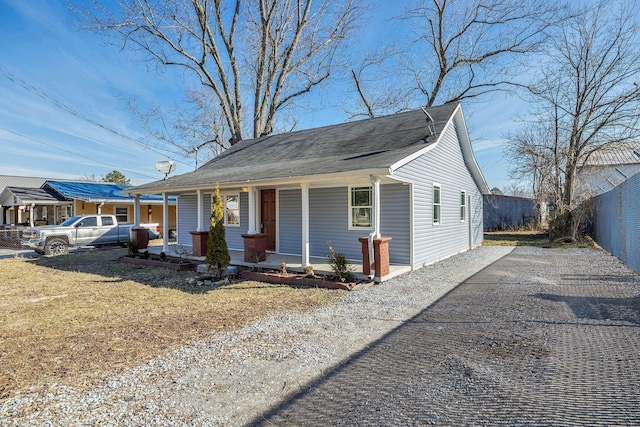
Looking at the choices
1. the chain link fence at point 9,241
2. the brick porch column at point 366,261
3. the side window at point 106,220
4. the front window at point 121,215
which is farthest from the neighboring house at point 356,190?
the front window at point 121,215

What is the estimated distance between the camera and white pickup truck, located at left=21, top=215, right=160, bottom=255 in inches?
537

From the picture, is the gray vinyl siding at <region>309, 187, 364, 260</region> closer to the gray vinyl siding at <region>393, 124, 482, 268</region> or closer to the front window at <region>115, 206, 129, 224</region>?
the gray vinyl siding at <region>393, 124, 482, 268</region>

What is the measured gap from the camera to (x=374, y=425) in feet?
7.94

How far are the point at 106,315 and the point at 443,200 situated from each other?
9.84m

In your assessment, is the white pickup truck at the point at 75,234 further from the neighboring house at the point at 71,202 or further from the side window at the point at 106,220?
the neighboring house at the point at 71,202

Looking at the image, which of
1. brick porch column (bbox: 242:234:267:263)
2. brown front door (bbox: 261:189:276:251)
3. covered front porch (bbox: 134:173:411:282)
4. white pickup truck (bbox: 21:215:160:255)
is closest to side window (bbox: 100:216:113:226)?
white pickup truck (bbox: 21:215:160:255)

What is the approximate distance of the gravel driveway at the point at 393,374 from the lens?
8.41 ft

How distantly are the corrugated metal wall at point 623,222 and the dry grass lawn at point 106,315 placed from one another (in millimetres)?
6866

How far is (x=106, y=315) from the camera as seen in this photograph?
5.46 meters

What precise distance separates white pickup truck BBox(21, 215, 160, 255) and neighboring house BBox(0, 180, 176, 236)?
5.22m

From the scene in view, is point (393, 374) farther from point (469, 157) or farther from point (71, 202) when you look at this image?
Answer: point (71, 202)

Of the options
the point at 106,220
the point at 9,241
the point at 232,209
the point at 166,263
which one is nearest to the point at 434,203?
the point at 232,209

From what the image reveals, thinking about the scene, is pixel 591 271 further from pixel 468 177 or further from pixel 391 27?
pixel 391 27

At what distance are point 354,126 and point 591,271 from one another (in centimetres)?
855
